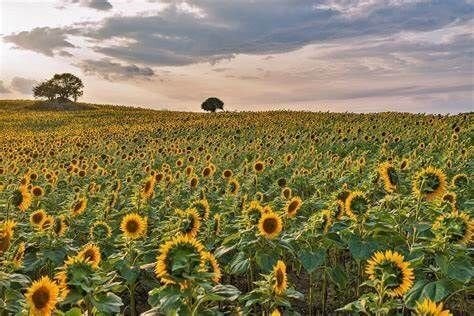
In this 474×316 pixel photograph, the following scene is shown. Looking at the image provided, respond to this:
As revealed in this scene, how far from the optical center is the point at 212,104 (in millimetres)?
73188

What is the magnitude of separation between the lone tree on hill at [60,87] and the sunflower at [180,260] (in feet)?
289

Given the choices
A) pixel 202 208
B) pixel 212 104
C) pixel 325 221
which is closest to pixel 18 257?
pixel 202 208

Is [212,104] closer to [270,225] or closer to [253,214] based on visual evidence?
[253,214]

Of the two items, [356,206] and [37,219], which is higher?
[356,206]

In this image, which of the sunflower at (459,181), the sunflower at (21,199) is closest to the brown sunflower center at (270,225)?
the sunflower at (459,181)

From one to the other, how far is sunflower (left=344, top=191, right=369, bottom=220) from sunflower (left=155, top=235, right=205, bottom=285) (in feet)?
8.71

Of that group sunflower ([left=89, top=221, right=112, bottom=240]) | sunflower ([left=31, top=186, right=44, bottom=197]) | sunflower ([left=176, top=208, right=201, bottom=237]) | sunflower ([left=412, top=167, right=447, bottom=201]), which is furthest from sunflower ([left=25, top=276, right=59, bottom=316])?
sunflower ([left=31, top=186, right=44, bottom=197])

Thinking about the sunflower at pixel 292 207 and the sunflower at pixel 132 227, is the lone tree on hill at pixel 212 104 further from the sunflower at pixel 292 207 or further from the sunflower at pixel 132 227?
the sunflower at pixel 132 227

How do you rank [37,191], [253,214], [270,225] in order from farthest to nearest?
1. [37,191]
2. [253,214]
3. [270,225]

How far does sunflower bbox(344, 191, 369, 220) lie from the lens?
6.66 metres

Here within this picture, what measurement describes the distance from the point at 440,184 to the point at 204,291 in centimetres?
329

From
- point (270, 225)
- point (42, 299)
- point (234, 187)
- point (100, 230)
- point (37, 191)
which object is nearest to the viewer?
point (42, 299)

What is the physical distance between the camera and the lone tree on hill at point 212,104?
7325cm

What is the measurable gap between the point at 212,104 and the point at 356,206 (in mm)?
66977
